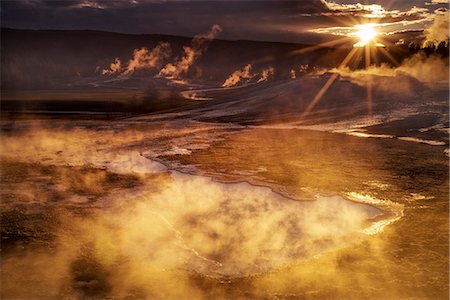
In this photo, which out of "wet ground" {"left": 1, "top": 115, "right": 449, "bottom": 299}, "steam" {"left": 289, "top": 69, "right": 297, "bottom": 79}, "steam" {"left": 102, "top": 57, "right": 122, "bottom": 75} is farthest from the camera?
"steam" {"left": 102, "top": 57, "right": 122, "bottom": 75}

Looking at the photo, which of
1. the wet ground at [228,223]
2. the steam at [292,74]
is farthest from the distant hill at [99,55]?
the wet ground at [228,223]

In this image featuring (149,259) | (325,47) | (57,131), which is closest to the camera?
(149,259)

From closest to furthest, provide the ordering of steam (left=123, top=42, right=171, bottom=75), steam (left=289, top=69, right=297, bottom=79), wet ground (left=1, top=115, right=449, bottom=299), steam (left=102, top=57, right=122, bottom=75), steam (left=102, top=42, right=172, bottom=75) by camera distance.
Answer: wet ground (left=1, top=115, right=449, bottom=299)
steam (left=289, top=69, right=297, bottom=79)
steam (left=102, top=57, right=122, bottom=75)
steam (left=102, top=42, right=172, bottom=75)
steam (left=123, top=42, right=171, bottom=75)

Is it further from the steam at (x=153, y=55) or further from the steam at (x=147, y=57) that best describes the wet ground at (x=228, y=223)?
the steam at (x=153, y=55)

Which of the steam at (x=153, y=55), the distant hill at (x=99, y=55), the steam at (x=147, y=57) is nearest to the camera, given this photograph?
the distant hill at (x=99, y=55)

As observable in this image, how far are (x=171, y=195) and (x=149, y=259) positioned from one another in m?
2.02

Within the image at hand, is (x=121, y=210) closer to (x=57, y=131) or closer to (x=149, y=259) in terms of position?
(x=149, y=259)

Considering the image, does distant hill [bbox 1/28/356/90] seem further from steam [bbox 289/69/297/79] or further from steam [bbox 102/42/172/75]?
steam [bbox 102/42/172/75]

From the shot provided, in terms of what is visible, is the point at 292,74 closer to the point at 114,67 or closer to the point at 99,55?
the point at 114,67

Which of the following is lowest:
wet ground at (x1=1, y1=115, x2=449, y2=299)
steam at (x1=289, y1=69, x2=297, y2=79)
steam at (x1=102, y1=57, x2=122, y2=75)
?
wet ground at (x1=1, y1=115, x2=449, y2=299)

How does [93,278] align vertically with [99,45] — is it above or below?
Result: below

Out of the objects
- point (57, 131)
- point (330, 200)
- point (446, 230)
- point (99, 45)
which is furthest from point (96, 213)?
point (99, 45)

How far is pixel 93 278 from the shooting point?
398 centimetres

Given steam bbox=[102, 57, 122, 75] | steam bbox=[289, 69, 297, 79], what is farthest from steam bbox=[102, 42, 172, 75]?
steam bbox=[289, 69, 297, 79]
